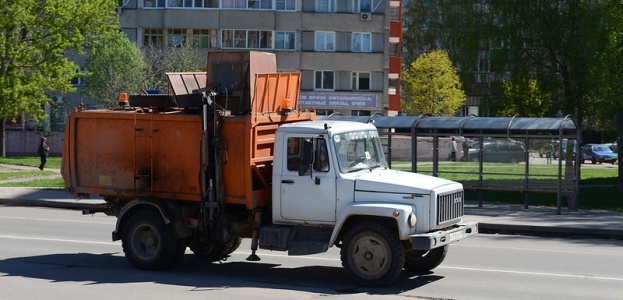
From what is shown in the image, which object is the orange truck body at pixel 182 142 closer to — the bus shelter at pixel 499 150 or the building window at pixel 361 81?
the bus shelter at pixel 499 150

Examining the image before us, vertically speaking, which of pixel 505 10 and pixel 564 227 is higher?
pixel 505 10

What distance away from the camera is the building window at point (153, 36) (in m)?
66.8

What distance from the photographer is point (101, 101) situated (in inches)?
2368

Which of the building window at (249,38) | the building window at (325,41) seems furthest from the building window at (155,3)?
the building window at (325,41)

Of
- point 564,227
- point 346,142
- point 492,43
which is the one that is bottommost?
point 564,227

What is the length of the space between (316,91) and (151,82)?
13.6 meters

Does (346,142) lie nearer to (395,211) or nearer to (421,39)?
(395,211)

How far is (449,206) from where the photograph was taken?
13719 millimetres

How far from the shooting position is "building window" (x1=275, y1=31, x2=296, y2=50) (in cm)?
6731

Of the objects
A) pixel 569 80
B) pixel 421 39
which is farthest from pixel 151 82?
pixel 421 39

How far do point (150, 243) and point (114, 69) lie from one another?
45.4 meters

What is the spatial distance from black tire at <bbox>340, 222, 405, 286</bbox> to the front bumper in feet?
1.04

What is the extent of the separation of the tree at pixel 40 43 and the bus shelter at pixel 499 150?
26404 mm

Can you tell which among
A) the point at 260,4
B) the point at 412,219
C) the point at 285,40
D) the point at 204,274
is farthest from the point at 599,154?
the point at 412,219
